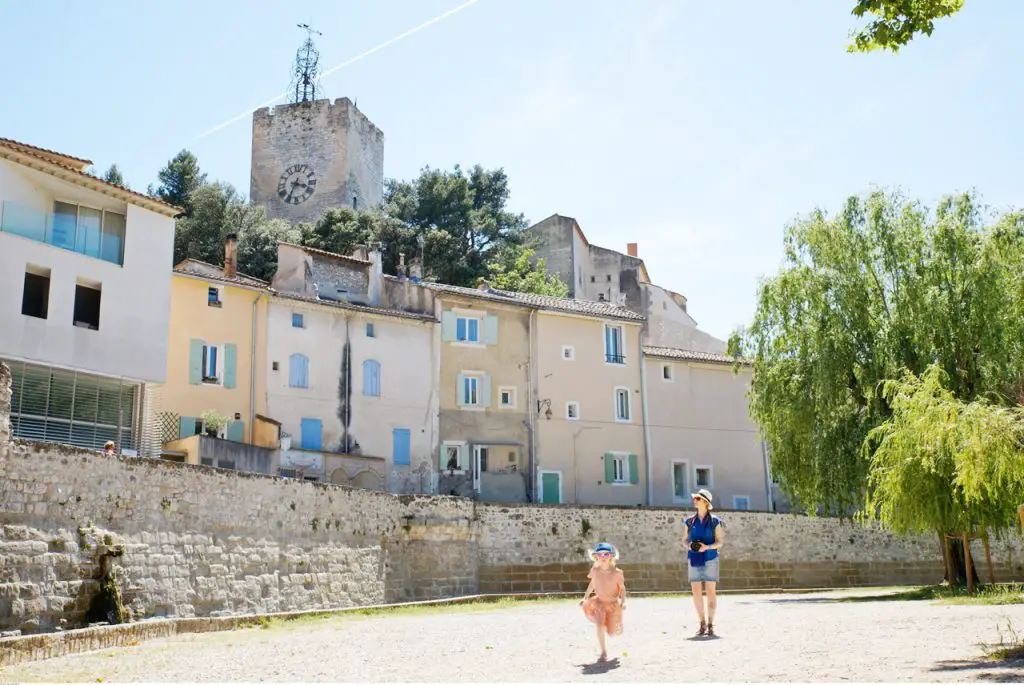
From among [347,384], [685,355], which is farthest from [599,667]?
[685,355]

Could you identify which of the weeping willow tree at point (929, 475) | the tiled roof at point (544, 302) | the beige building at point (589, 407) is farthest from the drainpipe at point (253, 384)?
the weeping willow tree at point (929, 475)

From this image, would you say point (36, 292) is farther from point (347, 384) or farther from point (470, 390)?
point (470, 390)

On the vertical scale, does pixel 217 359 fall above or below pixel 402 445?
above

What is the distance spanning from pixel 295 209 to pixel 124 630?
58092mm

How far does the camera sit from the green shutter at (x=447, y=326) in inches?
1547

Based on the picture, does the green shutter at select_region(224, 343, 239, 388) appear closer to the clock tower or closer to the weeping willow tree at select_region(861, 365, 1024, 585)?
the weeping willow tree at select_region(861, 365, 1024, 585)

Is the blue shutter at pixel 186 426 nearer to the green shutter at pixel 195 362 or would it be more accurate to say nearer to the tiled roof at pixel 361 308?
the green shutter at pixel 195 362

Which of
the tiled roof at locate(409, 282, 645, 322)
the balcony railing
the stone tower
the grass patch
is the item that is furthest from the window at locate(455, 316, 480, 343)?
the stone tower

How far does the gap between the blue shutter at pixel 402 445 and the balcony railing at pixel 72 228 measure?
42.1 ft

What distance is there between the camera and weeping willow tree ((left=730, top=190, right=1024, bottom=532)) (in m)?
26.4

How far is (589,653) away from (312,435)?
2489cm

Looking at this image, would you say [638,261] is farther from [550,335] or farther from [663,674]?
[663,674]

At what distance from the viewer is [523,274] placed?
2245 inches

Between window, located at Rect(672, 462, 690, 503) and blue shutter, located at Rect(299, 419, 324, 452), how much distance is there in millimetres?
14686
